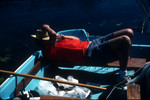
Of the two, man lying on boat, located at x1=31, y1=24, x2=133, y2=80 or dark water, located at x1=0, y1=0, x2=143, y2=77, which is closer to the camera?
man lying on boat, located at x1=31, y1=24, x2=133, y2=80

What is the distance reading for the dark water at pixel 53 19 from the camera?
5.52 meters

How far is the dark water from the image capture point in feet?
18.1

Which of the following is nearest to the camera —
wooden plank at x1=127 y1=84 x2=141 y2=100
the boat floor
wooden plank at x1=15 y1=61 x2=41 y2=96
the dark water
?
wooden plank at x1=127 y1=84 x2=141 y2=100

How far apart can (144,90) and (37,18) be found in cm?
658

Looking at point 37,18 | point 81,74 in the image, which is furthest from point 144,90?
point 37,18

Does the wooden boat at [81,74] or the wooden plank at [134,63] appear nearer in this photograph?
the wooden boat at [81,74]

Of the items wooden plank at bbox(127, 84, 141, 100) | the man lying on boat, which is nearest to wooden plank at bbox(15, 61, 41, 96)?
the man lying on boat

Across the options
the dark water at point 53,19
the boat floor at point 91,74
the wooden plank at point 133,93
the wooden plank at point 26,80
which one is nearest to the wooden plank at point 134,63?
the boat floor at point 91,74

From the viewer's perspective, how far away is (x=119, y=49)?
9.80 feet

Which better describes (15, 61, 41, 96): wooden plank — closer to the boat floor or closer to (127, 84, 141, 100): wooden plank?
the boat floor

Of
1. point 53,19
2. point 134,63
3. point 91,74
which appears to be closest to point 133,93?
point 134,63

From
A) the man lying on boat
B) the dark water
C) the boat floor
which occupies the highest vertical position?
the dark water

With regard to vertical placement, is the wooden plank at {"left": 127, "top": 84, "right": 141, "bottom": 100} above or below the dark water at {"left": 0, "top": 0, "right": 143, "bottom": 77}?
below

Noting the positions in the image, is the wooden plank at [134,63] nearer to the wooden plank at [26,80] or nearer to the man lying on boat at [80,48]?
the man lying on boat at [80,48]
